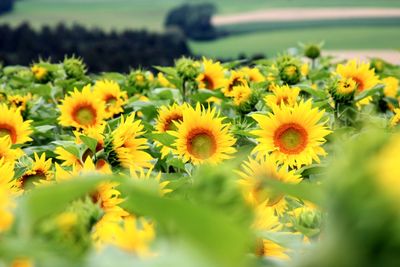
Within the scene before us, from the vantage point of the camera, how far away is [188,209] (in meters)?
0.50

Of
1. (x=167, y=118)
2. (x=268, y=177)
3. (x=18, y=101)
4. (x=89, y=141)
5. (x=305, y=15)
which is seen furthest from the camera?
(x=305, y=15)

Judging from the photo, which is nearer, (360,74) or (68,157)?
(68,157)

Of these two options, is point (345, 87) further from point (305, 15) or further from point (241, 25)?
point (305, 15)

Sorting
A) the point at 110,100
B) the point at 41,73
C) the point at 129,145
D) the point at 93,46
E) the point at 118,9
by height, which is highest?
the point at 118,9

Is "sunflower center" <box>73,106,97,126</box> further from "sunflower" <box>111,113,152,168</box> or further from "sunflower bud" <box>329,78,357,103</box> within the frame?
"sunflower bud" <box>329,78,357,103</box>

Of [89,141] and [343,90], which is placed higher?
[343,90]

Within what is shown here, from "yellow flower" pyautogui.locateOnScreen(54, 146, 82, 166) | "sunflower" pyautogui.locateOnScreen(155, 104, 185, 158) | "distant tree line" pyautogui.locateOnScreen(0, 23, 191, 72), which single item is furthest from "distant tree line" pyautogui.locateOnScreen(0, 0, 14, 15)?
"yellow flower" pyautogui.locateOnScreen(54, 146, 82, 166)

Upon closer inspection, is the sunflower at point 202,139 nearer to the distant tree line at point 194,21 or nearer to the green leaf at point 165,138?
the green leaf at point 165,138

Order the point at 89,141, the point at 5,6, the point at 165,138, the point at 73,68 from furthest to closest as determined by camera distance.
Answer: the point at 5,6 → the point at 73,68 → the point at 165,138 → the point at 89,141

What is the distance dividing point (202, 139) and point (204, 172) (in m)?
1.36

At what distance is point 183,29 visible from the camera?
1373 centimetres

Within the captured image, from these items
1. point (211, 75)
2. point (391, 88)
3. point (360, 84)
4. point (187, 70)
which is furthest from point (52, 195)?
point (391, 88)

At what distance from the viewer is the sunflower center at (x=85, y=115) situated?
254 centimetres

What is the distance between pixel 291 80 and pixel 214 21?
13.0 meters
